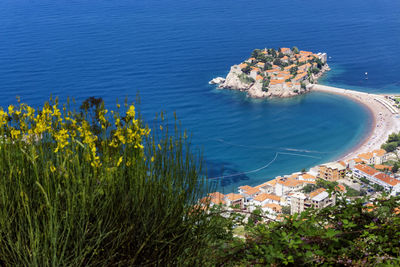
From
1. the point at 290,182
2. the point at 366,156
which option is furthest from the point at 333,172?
the point at 366,156

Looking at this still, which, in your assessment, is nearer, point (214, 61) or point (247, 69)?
point (247, 69)

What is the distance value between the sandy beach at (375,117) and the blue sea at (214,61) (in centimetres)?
65

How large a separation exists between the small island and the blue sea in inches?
39.9

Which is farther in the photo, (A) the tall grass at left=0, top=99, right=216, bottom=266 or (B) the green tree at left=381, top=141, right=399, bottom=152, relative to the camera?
(B) the green tree at left=381, top=141, right=399, bottom=152

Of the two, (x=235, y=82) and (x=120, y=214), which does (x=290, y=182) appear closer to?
(x=235, y=82)

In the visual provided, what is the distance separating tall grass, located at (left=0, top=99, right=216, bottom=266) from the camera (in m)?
1.51

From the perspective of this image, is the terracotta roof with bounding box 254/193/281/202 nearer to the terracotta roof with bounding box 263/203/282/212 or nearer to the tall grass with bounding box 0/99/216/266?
the terracotta roof with bounding box 263/203/282/212

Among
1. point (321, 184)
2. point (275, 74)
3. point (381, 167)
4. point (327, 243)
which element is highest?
point (327, 243)

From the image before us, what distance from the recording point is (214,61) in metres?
39.7

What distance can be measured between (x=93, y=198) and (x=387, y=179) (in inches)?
754

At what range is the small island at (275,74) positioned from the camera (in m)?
32.0

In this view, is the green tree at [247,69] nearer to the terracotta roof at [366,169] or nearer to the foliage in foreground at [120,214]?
the terracotta roof at [366,169]

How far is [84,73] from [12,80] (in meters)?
5.88

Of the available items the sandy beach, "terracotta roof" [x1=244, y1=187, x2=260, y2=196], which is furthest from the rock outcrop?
"terracotta roof" [x1=244, y1=187, x2=260, y2=196]
